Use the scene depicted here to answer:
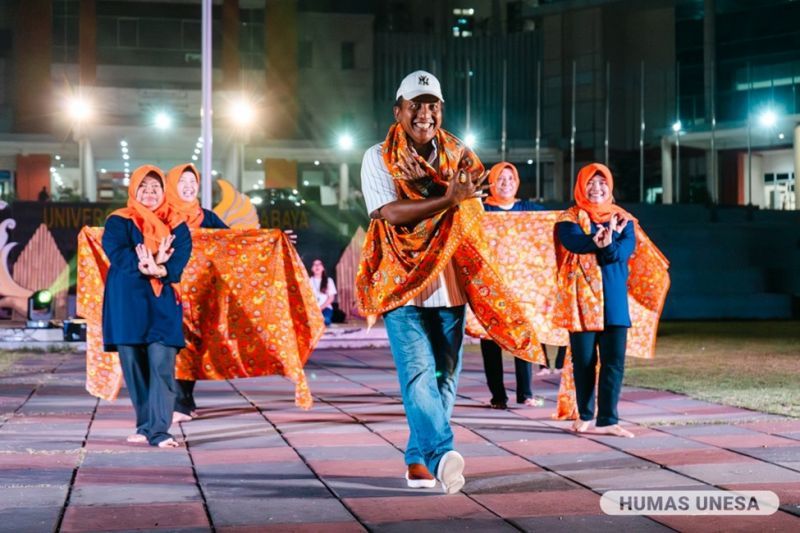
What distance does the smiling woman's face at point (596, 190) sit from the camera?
814 centimetres

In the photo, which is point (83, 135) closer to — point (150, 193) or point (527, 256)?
point (527, 256)

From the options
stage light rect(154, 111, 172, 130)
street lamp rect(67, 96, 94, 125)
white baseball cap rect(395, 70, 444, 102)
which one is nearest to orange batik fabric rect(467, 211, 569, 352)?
white baseball cap rect(395, 70, 444, 102)

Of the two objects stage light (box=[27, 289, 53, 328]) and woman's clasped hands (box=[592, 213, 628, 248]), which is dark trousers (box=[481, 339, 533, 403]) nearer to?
woman's clasped hands (box=[592, 213, 628, 248])

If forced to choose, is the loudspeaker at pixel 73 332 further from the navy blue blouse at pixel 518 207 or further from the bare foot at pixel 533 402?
the bare foot at pixel 533 402

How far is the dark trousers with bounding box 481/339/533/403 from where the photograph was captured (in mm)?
9711

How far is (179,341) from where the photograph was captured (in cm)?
780

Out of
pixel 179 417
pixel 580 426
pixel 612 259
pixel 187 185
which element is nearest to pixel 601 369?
pixel 580 426

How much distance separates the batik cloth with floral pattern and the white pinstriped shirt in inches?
1.5

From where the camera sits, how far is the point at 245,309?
9.63 m

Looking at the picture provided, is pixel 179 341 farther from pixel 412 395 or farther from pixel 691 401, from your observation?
pixel 691 401

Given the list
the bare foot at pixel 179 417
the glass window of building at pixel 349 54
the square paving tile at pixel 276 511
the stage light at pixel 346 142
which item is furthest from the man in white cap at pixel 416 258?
the glass window of building at pixel 349 54

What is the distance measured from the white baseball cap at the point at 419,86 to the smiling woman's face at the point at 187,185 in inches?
135

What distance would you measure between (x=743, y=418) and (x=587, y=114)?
51.2 meters
